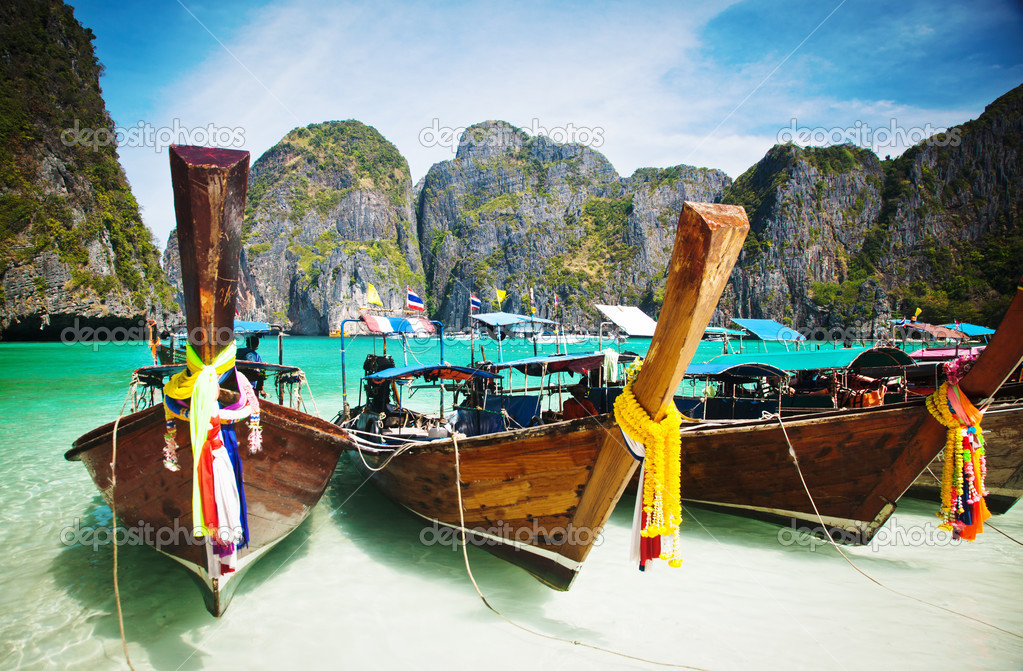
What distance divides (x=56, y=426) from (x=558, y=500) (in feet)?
49.5

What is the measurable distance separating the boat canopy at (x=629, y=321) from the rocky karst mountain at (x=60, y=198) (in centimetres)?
4182

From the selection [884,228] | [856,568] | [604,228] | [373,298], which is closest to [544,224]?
[604,228]

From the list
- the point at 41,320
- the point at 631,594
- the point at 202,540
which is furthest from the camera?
the point at 41,320

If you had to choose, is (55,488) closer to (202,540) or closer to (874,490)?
(202,540)

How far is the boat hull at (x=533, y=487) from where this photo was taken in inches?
135

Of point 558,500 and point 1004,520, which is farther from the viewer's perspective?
point 1004,520

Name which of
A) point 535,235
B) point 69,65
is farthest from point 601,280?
point 69,65

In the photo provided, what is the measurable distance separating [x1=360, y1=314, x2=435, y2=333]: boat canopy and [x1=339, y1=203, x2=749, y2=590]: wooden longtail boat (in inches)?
155

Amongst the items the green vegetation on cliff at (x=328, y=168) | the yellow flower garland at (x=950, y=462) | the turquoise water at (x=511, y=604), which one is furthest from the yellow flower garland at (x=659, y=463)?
the green vegetation on cliff at (x=328, y=168)

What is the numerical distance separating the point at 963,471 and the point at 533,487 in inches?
129

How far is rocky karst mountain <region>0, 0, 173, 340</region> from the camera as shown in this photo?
3494 cm

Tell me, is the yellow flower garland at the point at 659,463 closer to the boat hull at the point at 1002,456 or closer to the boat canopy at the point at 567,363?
the boat canopy at the point at 567,363

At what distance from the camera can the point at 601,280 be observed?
99.5 m

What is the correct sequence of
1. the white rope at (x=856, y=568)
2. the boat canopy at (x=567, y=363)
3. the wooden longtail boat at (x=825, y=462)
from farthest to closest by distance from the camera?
the boat canopy at (x=567, y=363)
the wooden longtail boat at (x=825, y=462)
the white rope at (x=856, y=568)
